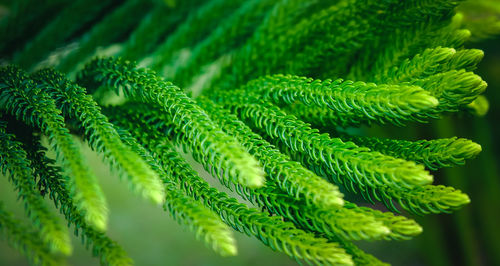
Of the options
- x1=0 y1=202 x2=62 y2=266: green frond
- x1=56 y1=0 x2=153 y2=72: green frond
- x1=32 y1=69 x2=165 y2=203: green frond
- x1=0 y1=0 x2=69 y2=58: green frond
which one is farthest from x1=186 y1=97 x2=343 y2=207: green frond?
x1=0 y1=0 x2=69 y2=58: green frond

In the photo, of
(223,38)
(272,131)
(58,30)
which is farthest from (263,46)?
(58,30)

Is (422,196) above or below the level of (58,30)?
below

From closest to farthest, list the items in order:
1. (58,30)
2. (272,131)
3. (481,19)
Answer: (272,131) → (481,19) → (58,30)

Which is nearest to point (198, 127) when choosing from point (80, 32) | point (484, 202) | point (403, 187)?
point (403, 187)

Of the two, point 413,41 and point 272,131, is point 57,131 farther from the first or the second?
point 413,41

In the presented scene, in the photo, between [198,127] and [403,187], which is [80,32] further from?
[403,187]

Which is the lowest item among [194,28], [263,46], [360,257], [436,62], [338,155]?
[360,257]
